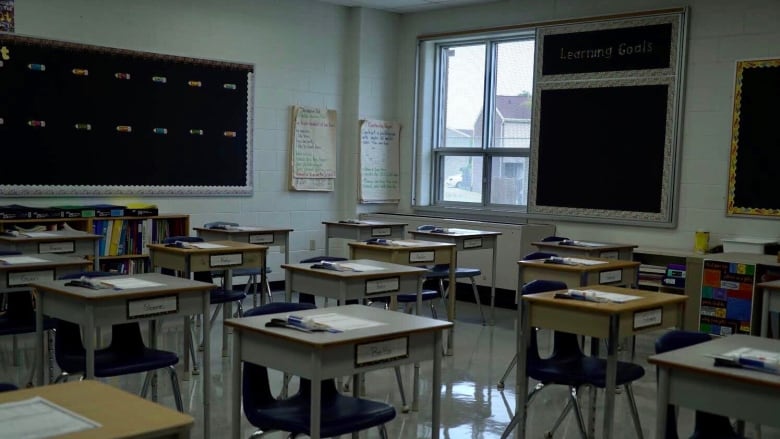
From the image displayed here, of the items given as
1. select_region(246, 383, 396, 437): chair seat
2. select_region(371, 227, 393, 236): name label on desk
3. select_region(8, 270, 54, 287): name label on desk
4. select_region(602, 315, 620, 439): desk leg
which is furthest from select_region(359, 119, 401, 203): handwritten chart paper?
select_region(246, 383, 396, 437): chair seat

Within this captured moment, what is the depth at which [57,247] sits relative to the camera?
19.7 feet

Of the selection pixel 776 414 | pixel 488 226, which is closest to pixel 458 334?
pixel 488 226

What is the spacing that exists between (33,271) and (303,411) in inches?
86.0

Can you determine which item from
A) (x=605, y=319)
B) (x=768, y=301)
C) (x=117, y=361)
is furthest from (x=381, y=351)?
(x=768, y=301)

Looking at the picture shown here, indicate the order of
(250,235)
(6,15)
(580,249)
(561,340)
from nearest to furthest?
(561,340) < (580,249) < (6,15) < (250,235)

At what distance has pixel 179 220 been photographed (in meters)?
7.50

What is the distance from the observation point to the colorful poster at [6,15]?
6.80 meters

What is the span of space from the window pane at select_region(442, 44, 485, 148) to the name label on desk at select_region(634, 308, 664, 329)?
5.54 m

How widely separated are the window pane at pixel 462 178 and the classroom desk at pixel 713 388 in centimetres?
637

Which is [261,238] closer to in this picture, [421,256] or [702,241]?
[421,256]

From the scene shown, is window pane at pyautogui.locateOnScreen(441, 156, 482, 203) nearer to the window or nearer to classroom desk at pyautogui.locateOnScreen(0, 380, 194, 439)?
the window

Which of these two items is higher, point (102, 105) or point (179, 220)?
point (102, 105)

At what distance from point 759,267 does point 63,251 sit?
5.09 meters

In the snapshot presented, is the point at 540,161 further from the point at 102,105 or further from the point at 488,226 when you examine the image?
the point at 102,105
